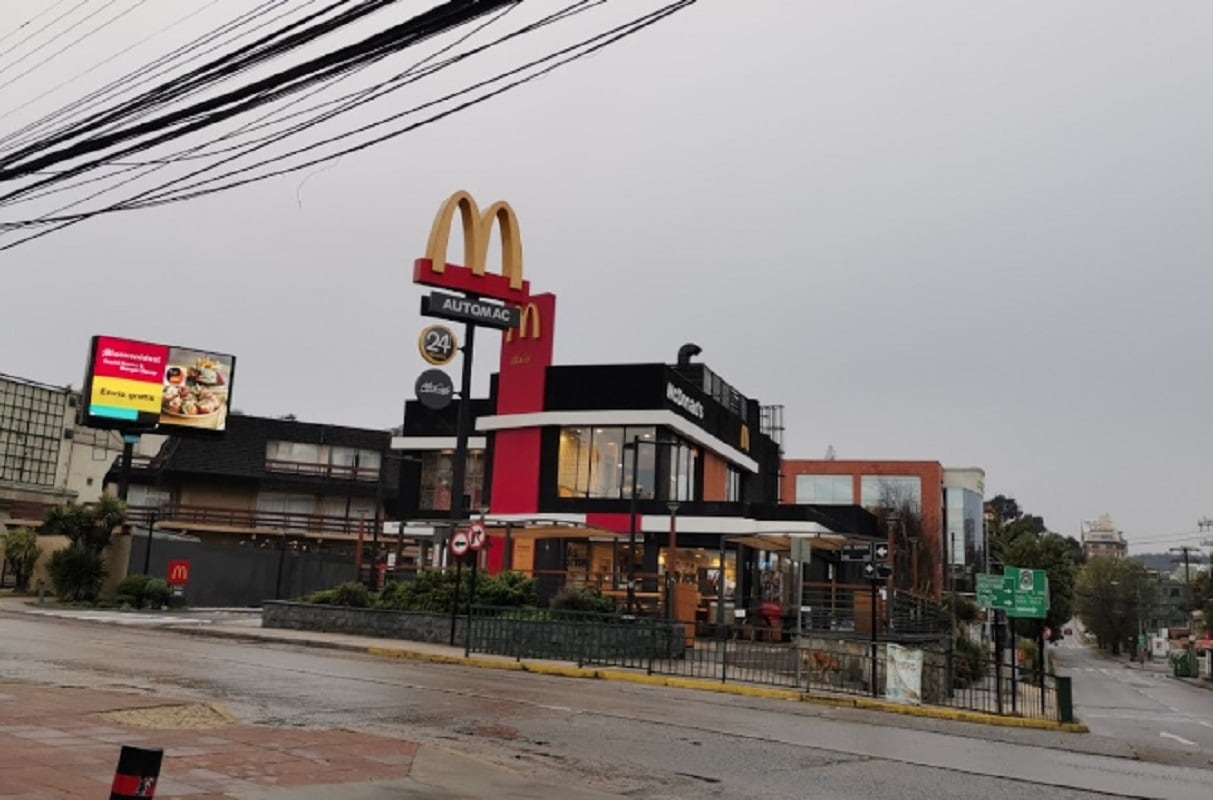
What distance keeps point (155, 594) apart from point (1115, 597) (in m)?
102

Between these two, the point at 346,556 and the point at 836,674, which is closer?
the point at 836,674

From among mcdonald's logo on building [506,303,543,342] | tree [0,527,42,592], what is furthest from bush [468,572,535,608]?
tree [0,527,42,592]

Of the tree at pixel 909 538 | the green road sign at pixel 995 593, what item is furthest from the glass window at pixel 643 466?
the green road sign at pixel 995 593

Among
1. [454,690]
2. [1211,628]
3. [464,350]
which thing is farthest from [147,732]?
[1211,628]

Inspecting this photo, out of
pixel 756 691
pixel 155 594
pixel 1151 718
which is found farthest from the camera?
pixel 155 594

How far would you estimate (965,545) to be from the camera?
303 ft

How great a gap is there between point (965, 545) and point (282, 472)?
59520 millimetres

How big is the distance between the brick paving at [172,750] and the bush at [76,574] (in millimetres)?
33737

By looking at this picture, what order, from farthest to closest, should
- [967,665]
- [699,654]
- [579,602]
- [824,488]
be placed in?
1. [824,488]
2. [967,665]
3. [579,602]
4. [699,654]

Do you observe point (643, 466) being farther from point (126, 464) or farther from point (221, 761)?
point (221, 761)

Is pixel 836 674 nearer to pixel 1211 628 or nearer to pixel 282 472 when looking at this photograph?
pixel 282 472

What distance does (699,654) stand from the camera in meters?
24.8

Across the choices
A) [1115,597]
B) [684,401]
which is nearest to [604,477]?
[684,401]

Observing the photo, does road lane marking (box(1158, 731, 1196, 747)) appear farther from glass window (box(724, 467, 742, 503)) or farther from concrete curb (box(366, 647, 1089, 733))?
glass window (box(724, 467, 742, 503))
